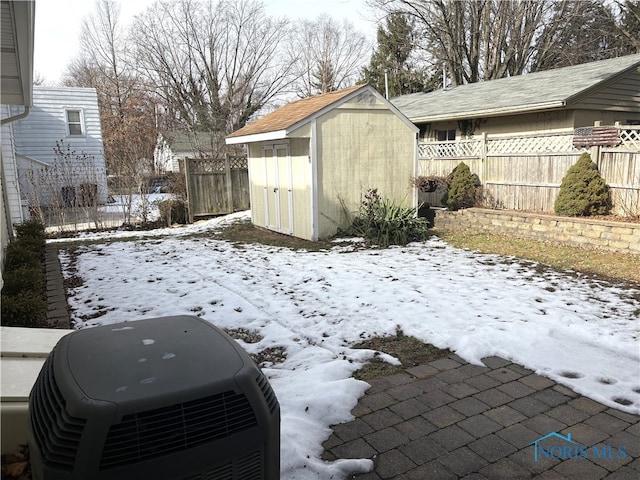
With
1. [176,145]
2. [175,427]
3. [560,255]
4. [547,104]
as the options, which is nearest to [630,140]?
[560,255]

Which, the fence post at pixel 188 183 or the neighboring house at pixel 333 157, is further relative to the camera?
the fence post at pixel 188 183

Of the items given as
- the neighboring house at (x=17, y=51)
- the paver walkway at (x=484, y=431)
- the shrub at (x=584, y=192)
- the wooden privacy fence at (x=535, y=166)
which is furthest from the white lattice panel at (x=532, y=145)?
the neighboring house at (x=17, y=51)

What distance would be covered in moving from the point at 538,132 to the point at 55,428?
13.7 meters

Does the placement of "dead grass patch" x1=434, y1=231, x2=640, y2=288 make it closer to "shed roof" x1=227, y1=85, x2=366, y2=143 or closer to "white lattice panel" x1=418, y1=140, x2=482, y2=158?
"white lattice panel" x1=418, y1=140, x2=482, y2=158

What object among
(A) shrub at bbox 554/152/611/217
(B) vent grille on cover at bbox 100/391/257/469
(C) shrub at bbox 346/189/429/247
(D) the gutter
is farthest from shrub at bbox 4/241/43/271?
(D) the gutter

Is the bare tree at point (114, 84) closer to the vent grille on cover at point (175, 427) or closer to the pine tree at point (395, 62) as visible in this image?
the pine tree at point (395, 62)

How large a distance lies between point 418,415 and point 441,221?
788 centimetres

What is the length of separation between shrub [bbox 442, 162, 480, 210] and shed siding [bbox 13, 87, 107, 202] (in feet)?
42.4

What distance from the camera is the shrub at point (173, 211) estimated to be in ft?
39.7

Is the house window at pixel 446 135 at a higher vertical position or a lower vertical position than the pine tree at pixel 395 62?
lower

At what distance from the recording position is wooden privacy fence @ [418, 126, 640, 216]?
8.15 metres

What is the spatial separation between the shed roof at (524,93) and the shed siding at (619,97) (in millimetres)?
213

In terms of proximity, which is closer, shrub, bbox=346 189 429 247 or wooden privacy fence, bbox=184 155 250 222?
shrub, bbox=346 189 429 247

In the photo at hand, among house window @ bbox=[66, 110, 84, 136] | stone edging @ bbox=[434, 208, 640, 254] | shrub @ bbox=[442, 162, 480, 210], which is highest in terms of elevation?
house window @ bbox=[66, 110, 84, 136]
